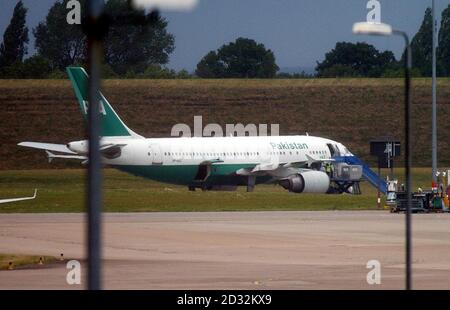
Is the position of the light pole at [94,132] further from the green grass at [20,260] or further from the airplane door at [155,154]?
the airplane door at [155,154]

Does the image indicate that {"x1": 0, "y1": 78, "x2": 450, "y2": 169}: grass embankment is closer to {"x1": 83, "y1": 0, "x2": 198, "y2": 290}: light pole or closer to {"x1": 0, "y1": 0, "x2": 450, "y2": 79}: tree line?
{"x1": 0, "y1": 0, "x2": 450, "y2": 79}: tree line

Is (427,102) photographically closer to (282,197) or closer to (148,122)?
(148,122)

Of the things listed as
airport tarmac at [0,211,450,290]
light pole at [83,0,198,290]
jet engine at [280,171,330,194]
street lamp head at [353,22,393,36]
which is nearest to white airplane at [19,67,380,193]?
jet engine at [280,171,330,194]

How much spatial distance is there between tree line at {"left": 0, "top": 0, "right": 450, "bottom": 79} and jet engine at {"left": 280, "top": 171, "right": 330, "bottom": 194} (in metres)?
18.8

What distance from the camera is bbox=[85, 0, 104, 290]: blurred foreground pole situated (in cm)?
1037

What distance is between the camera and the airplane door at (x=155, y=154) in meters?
76.2

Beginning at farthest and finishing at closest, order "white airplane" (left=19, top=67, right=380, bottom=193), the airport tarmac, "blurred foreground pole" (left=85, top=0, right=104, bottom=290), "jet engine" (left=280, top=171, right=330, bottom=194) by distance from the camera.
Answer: "white airplane" (left=19, top=67, right=380, bottom=193), "jet engine" (left=280, top=171, right=330, bottom=194), the airport tarmac, "blurred foreground pole" (left=85, top=0, right=104, bottom=290)

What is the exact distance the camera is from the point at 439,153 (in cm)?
9950

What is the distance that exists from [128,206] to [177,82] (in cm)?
5194

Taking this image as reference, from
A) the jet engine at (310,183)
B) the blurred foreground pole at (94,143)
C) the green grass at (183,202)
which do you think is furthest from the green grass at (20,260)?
the jet engine at (310,183)

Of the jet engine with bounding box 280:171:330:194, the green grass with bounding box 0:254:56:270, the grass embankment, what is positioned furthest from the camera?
the grass embankment

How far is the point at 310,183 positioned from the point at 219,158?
726 centimetres
